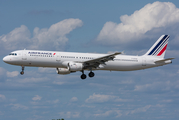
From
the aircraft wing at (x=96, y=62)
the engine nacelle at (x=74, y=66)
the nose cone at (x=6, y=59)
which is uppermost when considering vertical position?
the nose cone at (x=6, y=59)

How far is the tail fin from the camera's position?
249 feet

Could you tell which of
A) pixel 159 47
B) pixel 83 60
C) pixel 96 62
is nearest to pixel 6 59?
pixel 83 60

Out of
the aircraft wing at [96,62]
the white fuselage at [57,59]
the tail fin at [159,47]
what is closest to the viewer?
the white fuselage at [57,59]

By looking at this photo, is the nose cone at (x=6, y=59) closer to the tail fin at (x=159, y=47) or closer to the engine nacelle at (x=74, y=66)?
the engine nacelle at (x=74, y=66)

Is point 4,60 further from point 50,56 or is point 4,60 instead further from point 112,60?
point 112,60

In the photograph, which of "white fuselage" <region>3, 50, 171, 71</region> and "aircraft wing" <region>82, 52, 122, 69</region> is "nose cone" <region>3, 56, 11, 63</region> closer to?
"white fuselage" <region>3, 50, 171, 71</region>

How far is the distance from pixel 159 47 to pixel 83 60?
69.9 ft

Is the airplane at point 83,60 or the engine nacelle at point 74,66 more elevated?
the airplane at point 83,60

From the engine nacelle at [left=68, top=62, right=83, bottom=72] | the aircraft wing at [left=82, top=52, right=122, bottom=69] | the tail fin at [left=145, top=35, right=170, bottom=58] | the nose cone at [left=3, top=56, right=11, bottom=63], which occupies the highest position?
the tail fin at [left=145, top=35, right=170, bottom=58]

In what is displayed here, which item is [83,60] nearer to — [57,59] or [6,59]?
[57,59]

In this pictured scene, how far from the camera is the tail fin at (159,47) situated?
76000 millimetres

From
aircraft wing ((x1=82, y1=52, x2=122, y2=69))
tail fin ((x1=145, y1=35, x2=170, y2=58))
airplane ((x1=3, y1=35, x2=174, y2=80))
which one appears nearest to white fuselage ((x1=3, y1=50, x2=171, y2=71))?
airplane ((x1=3, y1=35, x2=174, y2=80))

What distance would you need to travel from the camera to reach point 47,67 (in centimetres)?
6688

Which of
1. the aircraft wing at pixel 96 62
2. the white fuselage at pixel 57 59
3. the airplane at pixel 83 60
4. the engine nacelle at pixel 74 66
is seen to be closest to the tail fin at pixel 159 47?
the airplane at pixel 83 60
